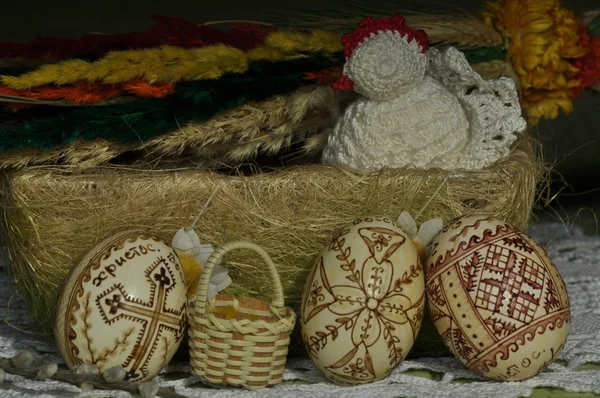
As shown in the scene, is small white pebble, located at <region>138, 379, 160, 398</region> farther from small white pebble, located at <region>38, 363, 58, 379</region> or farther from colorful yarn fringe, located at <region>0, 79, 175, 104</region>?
colorful yarn fringe, located at <region>0, 79, 175, 104</region>

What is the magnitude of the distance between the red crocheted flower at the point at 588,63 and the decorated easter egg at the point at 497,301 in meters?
0.49

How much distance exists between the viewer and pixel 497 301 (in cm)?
118

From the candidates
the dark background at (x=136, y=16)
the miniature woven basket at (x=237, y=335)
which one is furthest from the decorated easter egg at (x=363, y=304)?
the dark background at (x=136, y=16)

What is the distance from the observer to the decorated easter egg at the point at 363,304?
1177mm

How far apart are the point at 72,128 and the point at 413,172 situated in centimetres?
48

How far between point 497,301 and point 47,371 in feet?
1.85

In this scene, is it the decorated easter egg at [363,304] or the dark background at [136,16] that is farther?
the dark background at [136,16]

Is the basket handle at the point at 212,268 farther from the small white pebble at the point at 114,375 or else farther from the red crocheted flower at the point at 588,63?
the red crocheted flower at the point at 588,63

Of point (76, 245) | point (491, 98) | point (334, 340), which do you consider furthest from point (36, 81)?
point (491, 98)

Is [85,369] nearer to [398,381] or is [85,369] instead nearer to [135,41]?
[398,381]

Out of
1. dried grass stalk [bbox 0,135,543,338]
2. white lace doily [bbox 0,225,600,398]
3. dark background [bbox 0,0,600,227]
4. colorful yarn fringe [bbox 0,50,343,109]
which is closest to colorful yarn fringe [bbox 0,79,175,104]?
colorful yarn fringe [bbox 0,50,343,109]

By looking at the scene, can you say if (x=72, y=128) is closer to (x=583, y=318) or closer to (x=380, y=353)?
(x=380, y=353)

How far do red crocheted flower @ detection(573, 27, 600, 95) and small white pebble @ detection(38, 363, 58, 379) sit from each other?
966 mm

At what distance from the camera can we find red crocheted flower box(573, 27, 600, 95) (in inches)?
63.4
